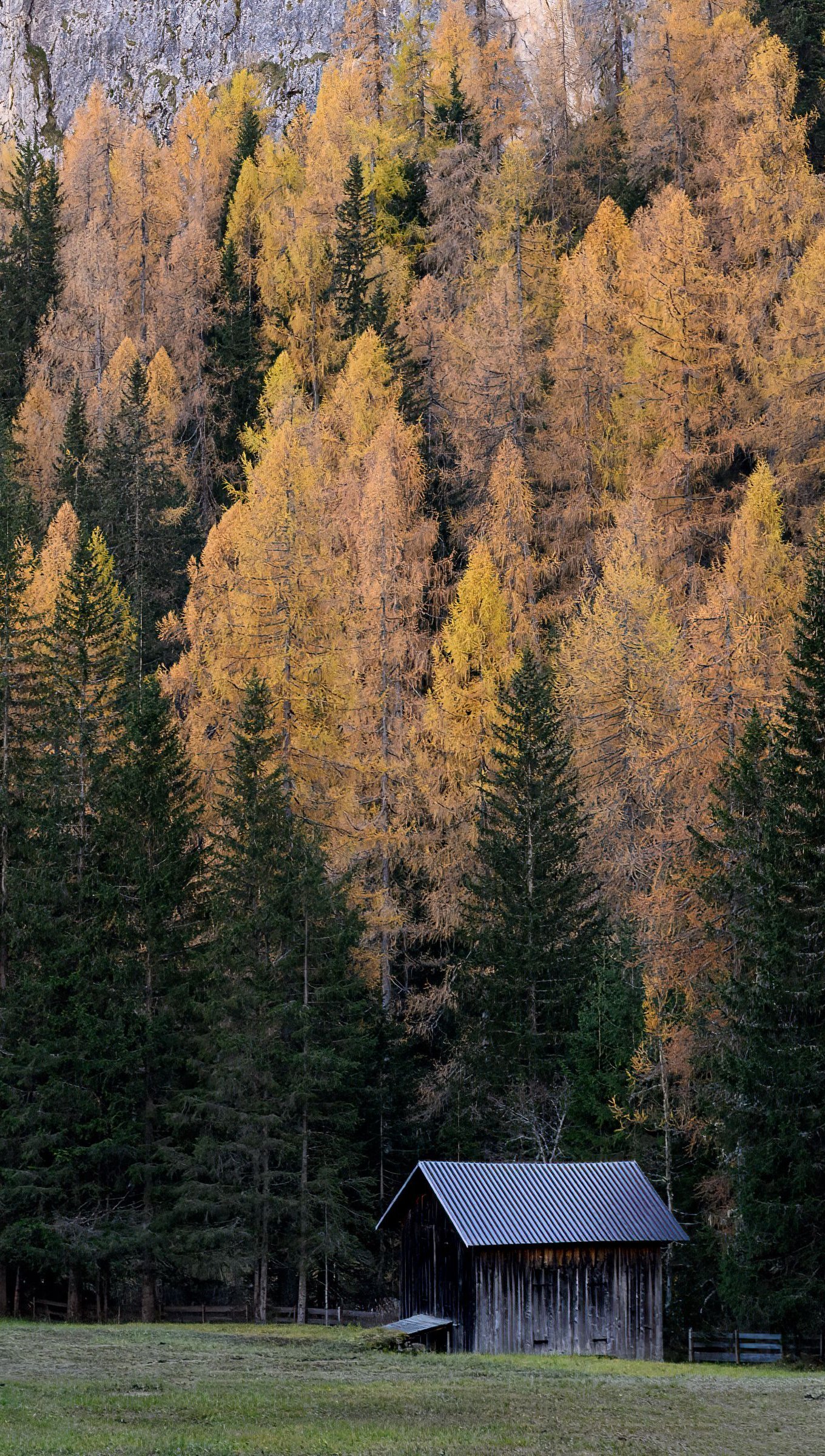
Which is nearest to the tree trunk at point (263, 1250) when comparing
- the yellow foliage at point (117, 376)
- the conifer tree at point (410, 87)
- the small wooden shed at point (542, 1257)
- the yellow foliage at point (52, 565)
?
the small wooden shed at point (542, 1257)

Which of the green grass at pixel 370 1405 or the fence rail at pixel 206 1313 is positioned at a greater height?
the green grass at pixel 370 1405

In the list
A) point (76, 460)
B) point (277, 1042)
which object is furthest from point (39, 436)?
point (277, 1042)

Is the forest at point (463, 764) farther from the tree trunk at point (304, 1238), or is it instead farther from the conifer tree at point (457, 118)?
the conifer tree at point (457, 118)

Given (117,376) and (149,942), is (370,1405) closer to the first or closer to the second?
(149,942)

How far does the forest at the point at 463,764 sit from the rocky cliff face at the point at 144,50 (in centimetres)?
4593

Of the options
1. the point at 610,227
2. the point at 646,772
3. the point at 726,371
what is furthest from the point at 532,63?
the point at 646,772

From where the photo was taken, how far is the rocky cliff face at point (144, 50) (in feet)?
312

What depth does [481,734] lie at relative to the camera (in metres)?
37.8

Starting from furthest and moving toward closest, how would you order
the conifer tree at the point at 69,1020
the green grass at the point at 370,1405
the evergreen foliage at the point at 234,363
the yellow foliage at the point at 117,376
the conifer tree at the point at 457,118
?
the conifer tree at the point at 457,118 < the evergreen foliage at the point at 234,363 < the yellow foliage at the point at 117,376 < the conifer tree at the point at 69,1020 < the green grass at the point at 370,1405

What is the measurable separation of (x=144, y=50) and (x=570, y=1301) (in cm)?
9706

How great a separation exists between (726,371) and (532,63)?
36.8 metres

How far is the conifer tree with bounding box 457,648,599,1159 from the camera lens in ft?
108

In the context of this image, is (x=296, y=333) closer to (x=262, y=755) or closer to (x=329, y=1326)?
(x=262, y=755)

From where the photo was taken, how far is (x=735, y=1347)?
26625 millimetres
